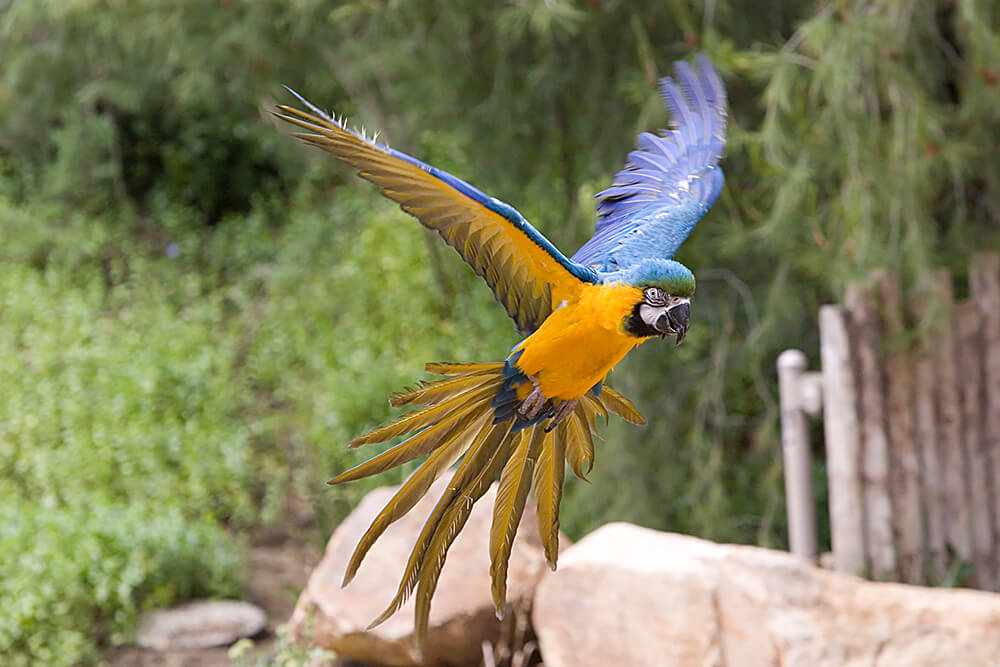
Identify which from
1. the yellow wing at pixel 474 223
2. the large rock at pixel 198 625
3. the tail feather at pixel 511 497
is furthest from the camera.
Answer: the large rock at pixel 198 625

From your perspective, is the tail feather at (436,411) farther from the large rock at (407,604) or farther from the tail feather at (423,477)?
the large rock at (407,604)

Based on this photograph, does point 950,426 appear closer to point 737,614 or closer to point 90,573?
point 737,614

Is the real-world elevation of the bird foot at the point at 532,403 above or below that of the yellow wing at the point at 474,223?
below

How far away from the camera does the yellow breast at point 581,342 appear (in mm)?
1266

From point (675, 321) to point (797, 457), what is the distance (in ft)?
8.17

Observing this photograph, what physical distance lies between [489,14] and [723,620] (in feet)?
7.27

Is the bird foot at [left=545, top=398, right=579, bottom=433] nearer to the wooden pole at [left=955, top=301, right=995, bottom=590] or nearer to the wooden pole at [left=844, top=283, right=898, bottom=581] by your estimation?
the wooden pole at [left=844, top=283, right=898, bottom=581]

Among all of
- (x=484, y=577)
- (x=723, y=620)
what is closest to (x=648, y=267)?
(x=723, y=620)

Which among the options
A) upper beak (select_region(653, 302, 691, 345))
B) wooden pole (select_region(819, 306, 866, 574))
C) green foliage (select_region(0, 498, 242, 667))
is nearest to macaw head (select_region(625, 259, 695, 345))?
upper beak (select_region(653, 302, 691, 345))

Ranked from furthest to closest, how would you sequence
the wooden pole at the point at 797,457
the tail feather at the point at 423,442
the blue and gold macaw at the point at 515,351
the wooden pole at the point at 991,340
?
the wooden pole at the point at 797,457
the wooden pole at the point at 991,340
the tail feather at the point at 423,442
the blue and gold macaw at the point at 515,351

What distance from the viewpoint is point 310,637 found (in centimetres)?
319

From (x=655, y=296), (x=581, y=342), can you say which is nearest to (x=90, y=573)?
(x=581, y=342)

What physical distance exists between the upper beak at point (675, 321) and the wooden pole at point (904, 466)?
2398mm

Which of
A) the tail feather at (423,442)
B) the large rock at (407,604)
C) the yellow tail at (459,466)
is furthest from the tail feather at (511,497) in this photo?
the large rock at (407,604)
